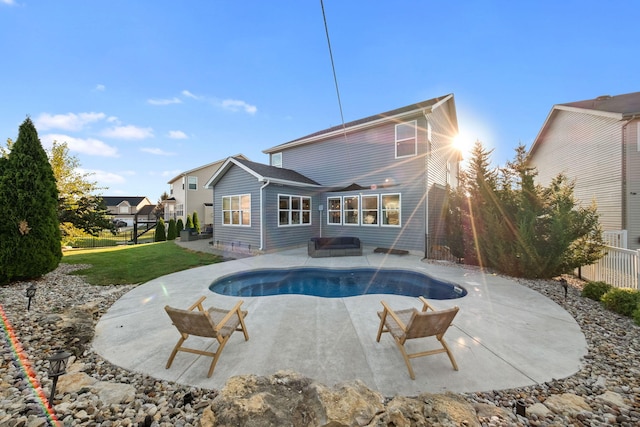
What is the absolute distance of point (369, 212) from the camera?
12875 mm

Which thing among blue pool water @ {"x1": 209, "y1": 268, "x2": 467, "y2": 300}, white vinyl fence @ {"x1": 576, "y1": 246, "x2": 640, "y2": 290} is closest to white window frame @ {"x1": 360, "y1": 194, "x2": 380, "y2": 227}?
blue pool water @ {"x1": 209, "y1": 268, "x2": 467, "y2": 300}

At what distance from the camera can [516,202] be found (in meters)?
7.80

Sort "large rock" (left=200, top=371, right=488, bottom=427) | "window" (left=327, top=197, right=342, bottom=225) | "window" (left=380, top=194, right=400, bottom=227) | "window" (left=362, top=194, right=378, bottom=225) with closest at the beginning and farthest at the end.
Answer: "large rock" (left=200, top=371, right=488, bottom=427) < "window" (left=380, top=194, right=400, bottom=227) < "window" (left=362, top=194, right=378, bottom=225) < "window" (left=327, top=197, right=342, bottom=225)

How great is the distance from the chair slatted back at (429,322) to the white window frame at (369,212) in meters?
9.55

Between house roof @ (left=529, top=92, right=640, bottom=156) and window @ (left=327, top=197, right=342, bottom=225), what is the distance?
511 inches

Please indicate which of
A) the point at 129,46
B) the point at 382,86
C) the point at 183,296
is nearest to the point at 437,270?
the point at 183,296

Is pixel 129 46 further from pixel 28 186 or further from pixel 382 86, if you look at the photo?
pixel 382 86

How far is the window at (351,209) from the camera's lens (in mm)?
13312

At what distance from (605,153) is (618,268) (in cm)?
957

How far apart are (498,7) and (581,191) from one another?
38.0 ft

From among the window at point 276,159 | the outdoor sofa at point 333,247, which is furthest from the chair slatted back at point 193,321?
the window at point 276,159

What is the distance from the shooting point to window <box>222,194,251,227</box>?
12453 millimetres

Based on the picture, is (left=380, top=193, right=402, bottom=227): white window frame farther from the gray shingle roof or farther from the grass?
the gray shingle roof

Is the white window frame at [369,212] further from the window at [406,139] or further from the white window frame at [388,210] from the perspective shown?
the window at [406,139]
